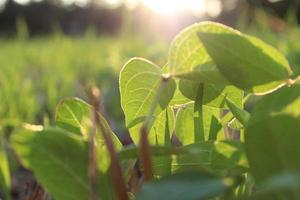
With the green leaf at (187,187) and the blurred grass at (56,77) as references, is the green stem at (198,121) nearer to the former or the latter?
the green leaf at (187,187)

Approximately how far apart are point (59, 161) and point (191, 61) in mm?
141

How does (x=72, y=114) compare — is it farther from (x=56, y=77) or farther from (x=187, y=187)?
(x=56, y=77)

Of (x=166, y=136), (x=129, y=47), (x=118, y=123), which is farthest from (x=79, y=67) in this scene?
(x=166, y=136)

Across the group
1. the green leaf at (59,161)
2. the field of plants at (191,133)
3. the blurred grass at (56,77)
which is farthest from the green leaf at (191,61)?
the blurred grass at (56,77)

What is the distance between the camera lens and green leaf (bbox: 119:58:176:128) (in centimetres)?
57

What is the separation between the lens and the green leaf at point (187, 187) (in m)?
0.37

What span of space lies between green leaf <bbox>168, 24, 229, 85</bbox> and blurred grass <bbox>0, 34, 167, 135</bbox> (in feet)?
2.49

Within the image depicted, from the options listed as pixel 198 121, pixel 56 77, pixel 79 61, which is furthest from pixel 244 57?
pixel 79 61

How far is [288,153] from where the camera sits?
429mm

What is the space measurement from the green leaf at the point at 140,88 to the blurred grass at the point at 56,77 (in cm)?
67

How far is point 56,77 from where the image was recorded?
3178 millimetres

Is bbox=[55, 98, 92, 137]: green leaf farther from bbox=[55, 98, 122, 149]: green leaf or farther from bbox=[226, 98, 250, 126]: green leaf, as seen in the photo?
bbox=[226, 98, 250, 126]: green leaf

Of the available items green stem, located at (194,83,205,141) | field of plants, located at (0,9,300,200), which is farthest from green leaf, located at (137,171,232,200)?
green stem, located at (194,83,205,141)

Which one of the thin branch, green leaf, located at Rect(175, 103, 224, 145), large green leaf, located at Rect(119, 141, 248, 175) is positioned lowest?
green leaf, located at Rect(175, 103, 224, 145)
